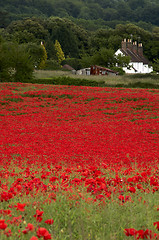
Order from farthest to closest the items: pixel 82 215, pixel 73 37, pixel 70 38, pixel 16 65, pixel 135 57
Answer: pixel 73 37, pixel 70 38, pixel 135 57, pixel 16 65, pixel 82 215

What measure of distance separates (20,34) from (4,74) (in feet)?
237

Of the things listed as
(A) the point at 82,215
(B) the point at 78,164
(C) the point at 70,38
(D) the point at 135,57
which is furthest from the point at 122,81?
(C) the point at 70,38

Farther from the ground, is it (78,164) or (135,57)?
(135,57)

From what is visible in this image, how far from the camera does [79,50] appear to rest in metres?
118

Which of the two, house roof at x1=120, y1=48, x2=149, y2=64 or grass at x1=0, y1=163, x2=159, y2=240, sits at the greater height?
house roof at x1=120, y1=48, x2=149, y2=64

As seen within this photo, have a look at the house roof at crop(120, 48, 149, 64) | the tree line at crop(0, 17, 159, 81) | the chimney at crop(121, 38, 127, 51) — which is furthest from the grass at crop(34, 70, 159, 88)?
the chimney at crop(121, 38, 127, 51)

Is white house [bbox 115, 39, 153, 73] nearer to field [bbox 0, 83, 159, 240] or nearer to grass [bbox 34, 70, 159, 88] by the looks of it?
grass [bbox 34, 70, 159, 88]

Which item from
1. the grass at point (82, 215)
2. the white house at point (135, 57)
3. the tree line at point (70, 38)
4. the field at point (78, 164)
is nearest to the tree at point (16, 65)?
the field at point (78, 164)

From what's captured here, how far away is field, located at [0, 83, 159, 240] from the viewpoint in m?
3.50

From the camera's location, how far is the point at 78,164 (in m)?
8.77

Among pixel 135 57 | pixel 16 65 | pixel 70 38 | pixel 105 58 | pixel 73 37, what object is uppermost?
pixel 73 37

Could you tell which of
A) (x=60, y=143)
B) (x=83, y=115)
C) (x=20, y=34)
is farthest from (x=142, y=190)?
(x=20, y=34)

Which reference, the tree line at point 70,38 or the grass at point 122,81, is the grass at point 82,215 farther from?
the tree line at point 70,38

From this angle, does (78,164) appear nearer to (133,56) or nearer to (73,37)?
(133,56)
